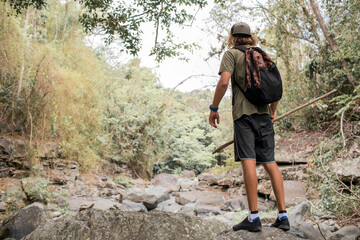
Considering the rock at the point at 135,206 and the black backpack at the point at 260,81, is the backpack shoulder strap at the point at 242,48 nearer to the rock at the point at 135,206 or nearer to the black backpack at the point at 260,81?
the black backpack at the point at 260,81

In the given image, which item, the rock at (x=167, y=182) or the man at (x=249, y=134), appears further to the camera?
the rock at (x=167, y=182)

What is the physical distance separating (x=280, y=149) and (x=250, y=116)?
6.20 metres

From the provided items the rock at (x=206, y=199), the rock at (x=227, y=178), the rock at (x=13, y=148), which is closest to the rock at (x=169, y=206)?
the rock at (x=206, y=199)

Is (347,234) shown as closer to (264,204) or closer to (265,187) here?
(264,204)

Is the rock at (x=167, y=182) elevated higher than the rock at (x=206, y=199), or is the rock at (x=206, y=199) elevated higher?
the rock at (x=206, y=199)

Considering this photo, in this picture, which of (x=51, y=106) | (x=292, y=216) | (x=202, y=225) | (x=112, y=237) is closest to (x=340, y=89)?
(x=292, y=216)

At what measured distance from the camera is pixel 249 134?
238 centimetres

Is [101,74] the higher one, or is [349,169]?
[101,74]

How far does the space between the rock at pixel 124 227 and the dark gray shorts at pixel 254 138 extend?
44.4 inches

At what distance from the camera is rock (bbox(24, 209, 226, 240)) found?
2.92m

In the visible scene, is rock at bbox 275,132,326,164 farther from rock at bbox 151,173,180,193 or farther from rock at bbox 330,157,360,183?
rock at bbox 151,173,180,193

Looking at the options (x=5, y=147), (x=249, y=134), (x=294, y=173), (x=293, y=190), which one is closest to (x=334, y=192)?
(x=293, y=190)

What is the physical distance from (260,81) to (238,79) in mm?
204

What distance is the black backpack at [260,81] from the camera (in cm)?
236
